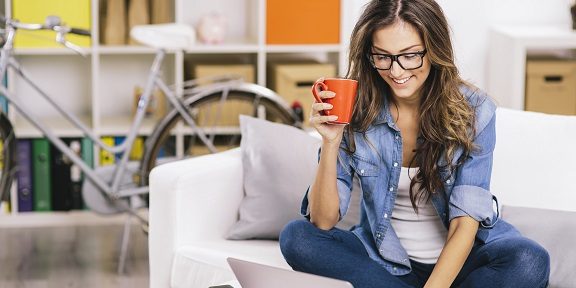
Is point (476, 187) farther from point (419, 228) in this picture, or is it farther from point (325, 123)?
point (325, 123)

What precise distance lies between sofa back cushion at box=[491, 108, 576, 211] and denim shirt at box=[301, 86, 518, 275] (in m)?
0.30

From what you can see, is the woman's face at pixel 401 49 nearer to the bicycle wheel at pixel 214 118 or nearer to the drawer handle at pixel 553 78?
the bicycle wheel at pixel 214 118

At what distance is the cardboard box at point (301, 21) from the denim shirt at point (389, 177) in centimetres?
202

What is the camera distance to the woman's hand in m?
Result: 2.16

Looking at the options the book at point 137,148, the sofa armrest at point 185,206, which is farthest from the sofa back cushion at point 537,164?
the book at point 137,148

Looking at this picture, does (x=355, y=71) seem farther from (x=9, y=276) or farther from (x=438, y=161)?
(x=9, y=276)

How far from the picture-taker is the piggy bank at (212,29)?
14.8 ft

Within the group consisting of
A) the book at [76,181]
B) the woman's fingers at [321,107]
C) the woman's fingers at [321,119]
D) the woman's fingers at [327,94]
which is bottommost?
the book at [76,181]

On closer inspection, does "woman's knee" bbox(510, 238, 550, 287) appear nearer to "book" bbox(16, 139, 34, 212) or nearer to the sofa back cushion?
the sofa back cushion

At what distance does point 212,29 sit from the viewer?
4516 mm

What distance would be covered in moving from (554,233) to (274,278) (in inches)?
34.6

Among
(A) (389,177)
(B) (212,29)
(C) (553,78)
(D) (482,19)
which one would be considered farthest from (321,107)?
(D) (482,19)

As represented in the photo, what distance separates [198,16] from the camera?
4758 mm

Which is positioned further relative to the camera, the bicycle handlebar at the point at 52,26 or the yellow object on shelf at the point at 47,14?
the yellow object on shelf at the point at 47,14
